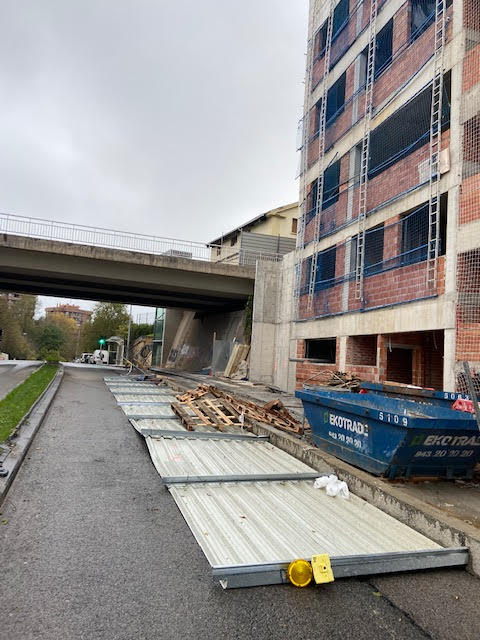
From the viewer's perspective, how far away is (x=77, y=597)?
3.03 meters

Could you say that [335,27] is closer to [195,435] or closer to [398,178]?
[398,178]

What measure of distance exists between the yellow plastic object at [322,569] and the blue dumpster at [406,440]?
1.96 meters

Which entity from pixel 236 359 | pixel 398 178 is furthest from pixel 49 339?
pixel 398 178

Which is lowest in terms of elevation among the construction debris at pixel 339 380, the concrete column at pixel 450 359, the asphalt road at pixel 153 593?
the asphalt road at pixel 153 593

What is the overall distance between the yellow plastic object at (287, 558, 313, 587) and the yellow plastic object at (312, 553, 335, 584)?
0.18 feet

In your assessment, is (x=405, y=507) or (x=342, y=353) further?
(x=342, y=353)

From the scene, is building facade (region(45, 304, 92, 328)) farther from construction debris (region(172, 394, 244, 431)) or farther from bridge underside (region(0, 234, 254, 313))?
construction debris (region(172, 394, 244, 431))

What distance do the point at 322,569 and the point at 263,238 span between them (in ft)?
93.8

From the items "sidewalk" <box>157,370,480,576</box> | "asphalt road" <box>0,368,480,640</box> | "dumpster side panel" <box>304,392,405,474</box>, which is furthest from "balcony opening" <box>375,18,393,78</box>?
"asphalt road" <box>0,368,480,640</box>

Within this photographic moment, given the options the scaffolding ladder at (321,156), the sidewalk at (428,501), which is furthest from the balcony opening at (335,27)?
the sidewalk at (428,501)

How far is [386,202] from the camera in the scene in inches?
591

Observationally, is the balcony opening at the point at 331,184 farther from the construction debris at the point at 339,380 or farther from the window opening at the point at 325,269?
the construction debris at the point at 339,380

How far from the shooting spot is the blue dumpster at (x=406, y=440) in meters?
4.97

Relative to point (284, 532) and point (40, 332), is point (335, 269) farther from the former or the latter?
point (40, 332)
